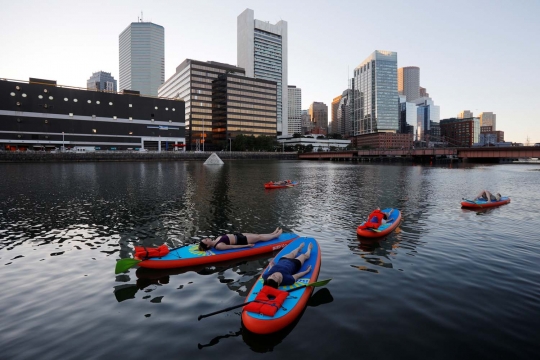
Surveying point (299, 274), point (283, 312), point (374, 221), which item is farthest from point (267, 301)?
point (374, 221)

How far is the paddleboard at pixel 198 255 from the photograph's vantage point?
1366cm

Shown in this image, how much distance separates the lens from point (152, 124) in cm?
13500

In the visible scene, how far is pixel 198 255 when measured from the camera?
14133mm

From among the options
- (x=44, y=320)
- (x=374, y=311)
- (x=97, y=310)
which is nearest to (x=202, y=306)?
(x=97, y=310)

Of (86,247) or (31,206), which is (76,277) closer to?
(86,247)

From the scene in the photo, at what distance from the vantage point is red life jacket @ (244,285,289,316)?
348 inches

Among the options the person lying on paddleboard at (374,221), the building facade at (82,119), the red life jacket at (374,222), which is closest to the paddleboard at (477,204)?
the person lying on paddleboard at (374,221)

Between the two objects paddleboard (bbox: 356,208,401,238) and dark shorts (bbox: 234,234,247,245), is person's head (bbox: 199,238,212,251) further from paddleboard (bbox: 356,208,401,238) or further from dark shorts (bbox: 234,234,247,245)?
paddleboard (bbox: 356,208,401,238)

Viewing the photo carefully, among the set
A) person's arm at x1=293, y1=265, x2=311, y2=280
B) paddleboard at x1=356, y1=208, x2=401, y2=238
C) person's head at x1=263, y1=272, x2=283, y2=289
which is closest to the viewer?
person's head at x1=263, y1=272, x2=283, y2=289

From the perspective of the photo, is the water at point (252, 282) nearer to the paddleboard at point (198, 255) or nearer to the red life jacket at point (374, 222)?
the paddleboard at point (198, 255)

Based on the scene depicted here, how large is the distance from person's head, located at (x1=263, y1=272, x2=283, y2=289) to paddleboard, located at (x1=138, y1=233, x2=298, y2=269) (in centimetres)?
464

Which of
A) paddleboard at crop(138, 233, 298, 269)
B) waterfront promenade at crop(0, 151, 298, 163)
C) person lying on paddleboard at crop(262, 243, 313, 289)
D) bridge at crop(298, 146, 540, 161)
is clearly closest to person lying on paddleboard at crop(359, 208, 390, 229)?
paddleboard at crop(138, 233, 298, 269)

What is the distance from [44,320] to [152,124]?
443 feet

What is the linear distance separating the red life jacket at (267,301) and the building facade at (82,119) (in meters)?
129
